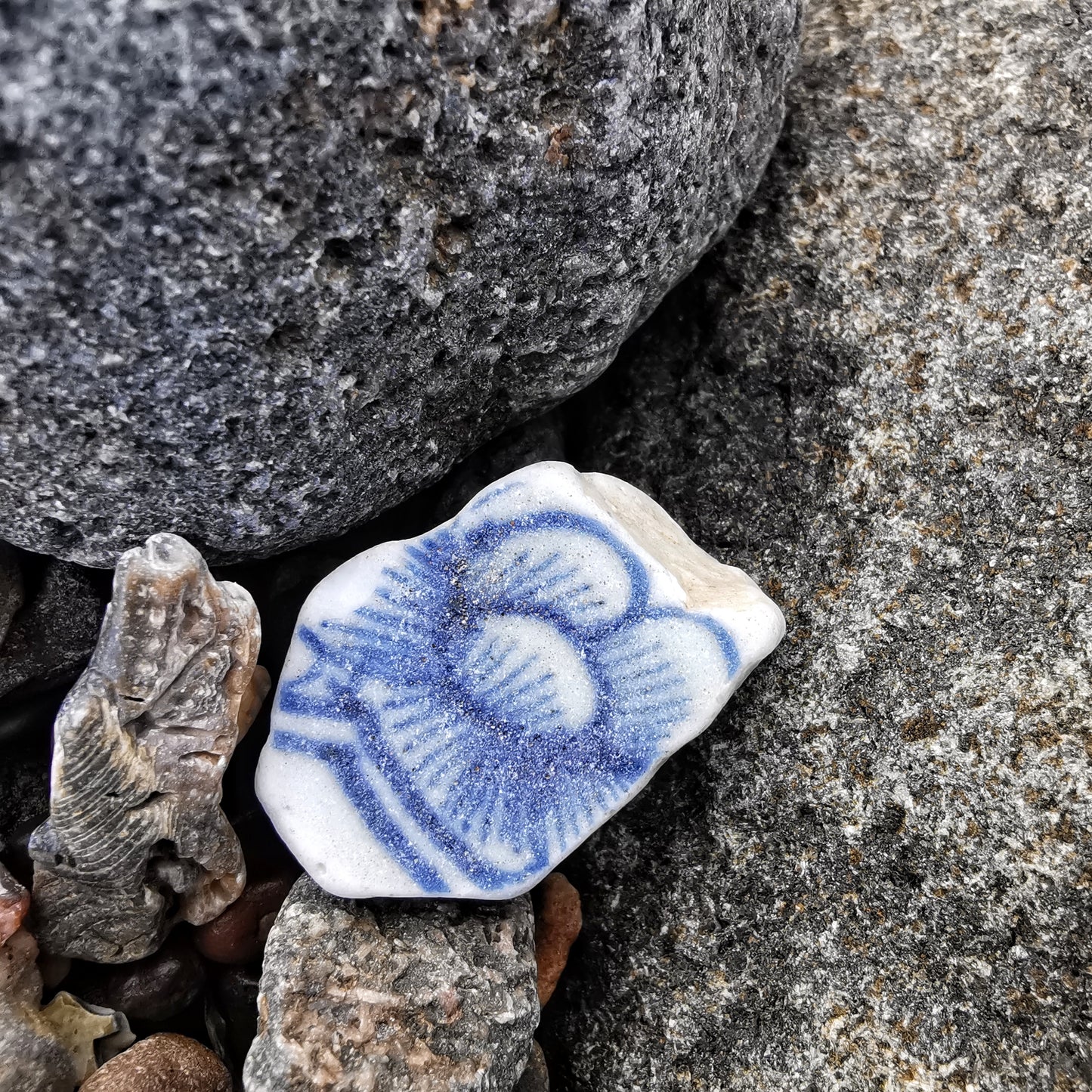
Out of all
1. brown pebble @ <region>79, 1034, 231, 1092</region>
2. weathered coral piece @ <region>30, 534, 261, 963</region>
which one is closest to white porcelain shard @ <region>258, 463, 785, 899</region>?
weathered coral piece @ <region>30, 534, 261, 963</region>

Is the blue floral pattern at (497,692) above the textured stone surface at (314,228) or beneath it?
beneath

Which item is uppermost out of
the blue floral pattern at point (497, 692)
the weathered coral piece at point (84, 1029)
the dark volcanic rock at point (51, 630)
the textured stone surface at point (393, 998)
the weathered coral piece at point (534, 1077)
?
the blue floral pattern at point (497, 692)

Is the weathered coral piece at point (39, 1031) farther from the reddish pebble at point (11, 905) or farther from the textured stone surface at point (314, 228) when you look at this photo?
the textured stone surface at point (314, 228)

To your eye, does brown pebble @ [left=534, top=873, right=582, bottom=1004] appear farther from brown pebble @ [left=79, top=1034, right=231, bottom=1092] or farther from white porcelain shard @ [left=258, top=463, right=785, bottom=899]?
brown pebble @ [left=79, top=1034, right=231, bottom=1092]

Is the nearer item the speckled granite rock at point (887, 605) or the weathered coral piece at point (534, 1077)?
the speckled granite rock at point (887, 605)

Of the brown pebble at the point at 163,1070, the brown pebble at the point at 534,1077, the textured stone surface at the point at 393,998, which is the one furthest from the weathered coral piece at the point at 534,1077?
the brown pebble at the point at 163,1070

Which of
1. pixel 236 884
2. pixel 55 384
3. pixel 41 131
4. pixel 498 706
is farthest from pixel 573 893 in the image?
pixel 41 131

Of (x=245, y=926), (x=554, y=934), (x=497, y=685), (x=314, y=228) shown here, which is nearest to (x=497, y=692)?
(x=497, y=685)
